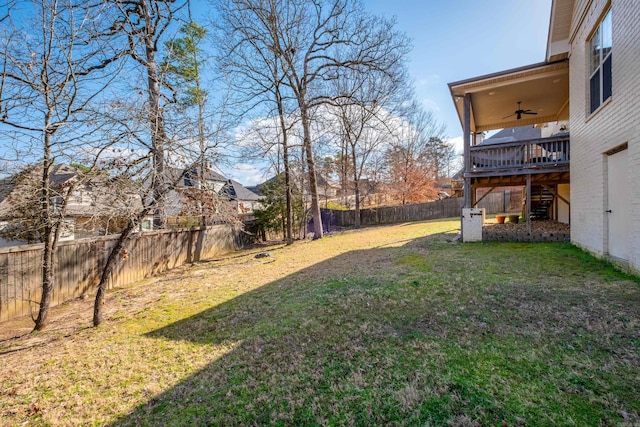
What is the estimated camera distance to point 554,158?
8.17 metres

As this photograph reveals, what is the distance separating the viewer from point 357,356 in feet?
9.33

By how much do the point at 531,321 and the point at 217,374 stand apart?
3.49m

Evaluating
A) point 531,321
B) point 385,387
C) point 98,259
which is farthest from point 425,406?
point 98,259

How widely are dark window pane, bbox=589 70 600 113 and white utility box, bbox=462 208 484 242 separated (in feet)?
11.8

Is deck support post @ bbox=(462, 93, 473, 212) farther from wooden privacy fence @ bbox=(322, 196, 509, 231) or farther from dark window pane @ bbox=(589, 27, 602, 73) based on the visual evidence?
wooden privacy fence @ bbox=(322, 196, 509, 231)

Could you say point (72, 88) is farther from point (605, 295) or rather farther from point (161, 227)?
point (605, 295)

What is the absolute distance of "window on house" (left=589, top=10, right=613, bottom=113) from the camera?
5.45m

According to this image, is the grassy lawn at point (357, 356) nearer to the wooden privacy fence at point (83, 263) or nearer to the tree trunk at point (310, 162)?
the wooden privacy fence at point (83, 263)

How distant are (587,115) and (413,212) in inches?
622

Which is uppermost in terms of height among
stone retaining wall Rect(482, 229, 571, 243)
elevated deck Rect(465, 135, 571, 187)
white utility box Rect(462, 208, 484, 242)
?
elevated deck Rect(465, 135, 571, 187)

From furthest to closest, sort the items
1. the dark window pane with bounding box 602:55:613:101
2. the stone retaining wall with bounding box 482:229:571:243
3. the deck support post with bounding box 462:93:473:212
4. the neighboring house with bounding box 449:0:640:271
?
1. the deck support post with bounding box 462:93:473:212
2. the stone retaining wall with bounding box 482:229:571:243
3. the dark window pane with bounding box 602:55:613:101
4. the neighboring house with bounding box 449:0:640:271

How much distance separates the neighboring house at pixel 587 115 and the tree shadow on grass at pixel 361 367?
137 inches

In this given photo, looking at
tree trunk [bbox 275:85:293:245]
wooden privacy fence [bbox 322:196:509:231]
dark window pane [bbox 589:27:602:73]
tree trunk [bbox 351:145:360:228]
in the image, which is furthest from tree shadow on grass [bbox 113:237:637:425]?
wooden privacy fence [bbox 322:196:509:231]

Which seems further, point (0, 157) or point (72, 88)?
point (72, 88)
